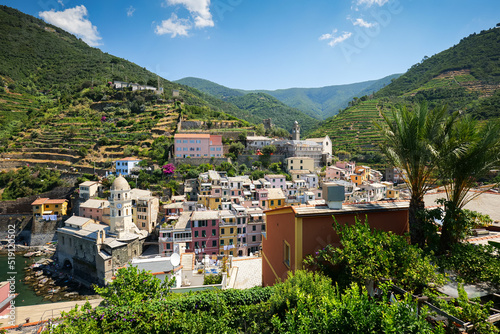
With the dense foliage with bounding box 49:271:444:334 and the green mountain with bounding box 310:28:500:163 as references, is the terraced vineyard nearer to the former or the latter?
the green mountain with bounding box 310:28:500:163

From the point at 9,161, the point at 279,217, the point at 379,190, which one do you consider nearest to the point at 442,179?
the point at 279,217

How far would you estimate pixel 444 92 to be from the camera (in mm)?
66250

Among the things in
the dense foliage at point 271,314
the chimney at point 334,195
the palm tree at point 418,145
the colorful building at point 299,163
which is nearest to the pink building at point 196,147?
the colorful building at point 299,163

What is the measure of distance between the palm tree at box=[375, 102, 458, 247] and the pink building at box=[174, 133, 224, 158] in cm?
3862

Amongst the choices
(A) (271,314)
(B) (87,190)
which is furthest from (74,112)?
(A) (271,314)

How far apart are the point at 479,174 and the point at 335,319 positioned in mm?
4480

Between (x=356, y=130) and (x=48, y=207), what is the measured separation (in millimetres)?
65807

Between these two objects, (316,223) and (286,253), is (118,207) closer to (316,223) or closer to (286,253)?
(286,253)

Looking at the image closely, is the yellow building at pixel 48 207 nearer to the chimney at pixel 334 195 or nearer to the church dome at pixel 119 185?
the church dome at pixel 119 185

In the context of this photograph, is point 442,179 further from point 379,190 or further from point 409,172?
point 379,190

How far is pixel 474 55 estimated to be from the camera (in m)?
81.4

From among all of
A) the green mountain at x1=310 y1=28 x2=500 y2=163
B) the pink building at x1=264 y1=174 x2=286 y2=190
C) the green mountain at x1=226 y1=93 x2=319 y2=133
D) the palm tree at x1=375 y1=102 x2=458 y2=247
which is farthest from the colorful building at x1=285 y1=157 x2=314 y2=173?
the green mountain at x1=226 y1=93 x2=319 y2=133

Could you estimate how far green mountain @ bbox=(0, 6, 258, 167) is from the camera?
45.3m

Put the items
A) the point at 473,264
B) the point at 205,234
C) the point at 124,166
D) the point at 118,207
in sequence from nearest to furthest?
the point at 473,264 → the point at 205,234 → the point at 118,207 → the point at 124,166
